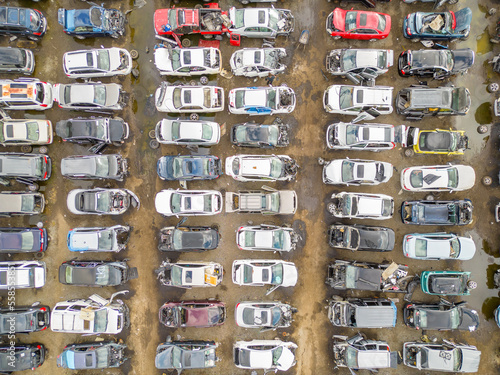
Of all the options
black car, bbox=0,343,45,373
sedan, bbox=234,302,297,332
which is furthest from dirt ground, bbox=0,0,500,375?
black car, bbox=0,343,45,373

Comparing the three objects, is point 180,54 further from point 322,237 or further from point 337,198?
point 322,237

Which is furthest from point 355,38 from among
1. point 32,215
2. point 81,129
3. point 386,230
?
point 32,215

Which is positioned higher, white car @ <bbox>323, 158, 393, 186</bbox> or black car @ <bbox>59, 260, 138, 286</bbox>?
white car @ <bbox>323, 158, 393, 186</bbox>

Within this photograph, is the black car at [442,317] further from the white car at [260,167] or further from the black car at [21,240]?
the black car at [21,240]

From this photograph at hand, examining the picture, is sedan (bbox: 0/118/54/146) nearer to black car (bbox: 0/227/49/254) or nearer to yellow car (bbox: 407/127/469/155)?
black car (bbox: 0/227/49/254)

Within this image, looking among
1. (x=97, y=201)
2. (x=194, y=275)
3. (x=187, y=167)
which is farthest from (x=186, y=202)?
(x=97, y=201)

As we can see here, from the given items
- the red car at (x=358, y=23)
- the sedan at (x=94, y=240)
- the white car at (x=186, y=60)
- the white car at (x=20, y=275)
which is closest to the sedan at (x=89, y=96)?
the white car at (x=186, y=60)

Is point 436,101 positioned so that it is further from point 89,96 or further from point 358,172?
point 89,96

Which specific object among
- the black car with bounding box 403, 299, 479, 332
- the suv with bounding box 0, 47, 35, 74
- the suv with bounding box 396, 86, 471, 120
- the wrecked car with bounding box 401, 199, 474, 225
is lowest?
the black car with bounding box 403, 299, 479, 332
